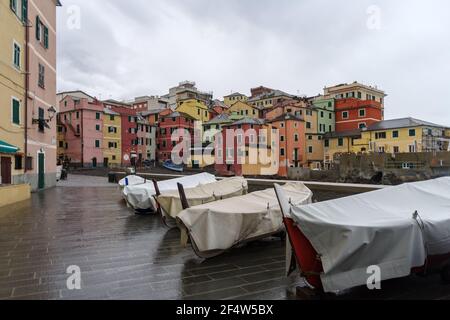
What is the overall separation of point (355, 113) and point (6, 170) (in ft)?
163

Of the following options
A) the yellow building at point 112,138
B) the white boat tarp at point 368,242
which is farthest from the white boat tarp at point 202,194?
the yellow building at point 112,138

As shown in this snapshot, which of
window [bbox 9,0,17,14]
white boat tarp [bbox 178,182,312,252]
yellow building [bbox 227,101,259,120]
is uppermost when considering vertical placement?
yellow building [bbox 227,101,259,120]

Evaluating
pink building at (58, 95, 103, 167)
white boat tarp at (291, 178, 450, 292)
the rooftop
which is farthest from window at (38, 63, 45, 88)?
the rooftop

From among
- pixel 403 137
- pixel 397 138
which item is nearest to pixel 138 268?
pixel 403 137

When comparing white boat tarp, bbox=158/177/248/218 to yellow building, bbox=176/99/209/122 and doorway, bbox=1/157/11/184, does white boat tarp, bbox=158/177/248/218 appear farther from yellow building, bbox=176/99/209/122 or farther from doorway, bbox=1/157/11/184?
yellow building, bbox=176/99/209/122

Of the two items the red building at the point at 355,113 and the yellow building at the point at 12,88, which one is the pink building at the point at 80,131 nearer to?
the yellow building at the point at 12,88

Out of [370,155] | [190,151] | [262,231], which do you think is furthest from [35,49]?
[190,151]

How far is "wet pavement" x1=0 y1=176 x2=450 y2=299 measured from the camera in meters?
3.50

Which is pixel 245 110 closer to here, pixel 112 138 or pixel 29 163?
pixel 112 138

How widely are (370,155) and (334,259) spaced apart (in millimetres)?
38394

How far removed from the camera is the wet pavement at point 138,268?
11.5 feet

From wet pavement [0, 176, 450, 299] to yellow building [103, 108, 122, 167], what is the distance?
46.5 m

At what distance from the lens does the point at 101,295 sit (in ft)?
11.3
